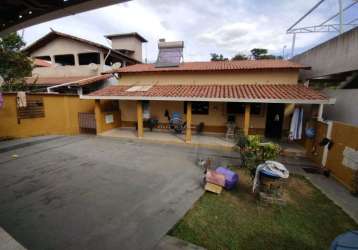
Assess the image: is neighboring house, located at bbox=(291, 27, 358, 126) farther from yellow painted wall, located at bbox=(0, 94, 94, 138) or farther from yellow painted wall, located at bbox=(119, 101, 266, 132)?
yellow painted wall, located at bbox=(0, 94, 94, 138)

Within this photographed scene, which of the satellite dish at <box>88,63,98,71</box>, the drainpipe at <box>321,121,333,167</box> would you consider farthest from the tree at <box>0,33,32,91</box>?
the drainpipe at <box>321,121,333,167</box>

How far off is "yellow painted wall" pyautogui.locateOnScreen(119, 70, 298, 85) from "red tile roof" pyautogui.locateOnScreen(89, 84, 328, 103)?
0.43 metres

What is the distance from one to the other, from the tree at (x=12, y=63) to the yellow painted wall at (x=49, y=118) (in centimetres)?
380

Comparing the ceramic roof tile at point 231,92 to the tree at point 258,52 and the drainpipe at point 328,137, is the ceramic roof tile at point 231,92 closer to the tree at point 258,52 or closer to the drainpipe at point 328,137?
the drainpipe at point 328,137

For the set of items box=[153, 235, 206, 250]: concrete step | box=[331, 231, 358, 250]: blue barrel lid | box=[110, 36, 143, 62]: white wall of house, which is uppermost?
box=[110, 36, 143, 62]: white wall of house

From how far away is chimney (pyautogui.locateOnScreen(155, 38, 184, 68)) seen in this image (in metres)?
11.5

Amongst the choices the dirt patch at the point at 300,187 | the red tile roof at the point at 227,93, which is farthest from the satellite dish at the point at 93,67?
the dirt patch at the point at 300,187

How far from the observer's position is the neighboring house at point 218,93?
8258 mm

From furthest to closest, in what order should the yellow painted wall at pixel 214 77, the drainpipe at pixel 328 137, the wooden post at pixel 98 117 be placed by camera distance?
the wooden post at pixel 98 117
the yellow painted wall at pixel 214 77
the drainpipe at pixel 328 137

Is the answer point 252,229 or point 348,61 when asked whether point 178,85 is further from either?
point 252,229

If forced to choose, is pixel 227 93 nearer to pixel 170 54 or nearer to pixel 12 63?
pixel 170 54

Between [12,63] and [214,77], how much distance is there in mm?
12357

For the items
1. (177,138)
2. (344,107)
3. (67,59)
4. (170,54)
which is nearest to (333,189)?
(344,107)

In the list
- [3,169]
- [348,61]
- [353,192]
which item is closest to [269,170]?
[353,192]
